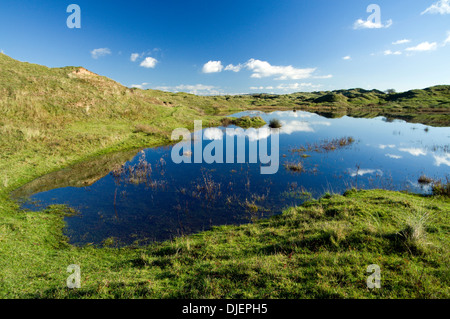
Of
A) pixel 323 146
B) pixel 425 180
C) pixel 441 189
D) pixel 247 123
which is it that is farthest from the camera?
pixel 247 123

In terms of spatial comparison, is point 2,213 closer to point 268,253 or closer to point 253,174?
point 268,253

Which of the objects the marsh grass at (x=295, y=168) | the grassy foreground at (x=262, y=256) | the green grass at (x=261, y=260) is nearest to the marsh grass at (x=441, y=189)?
the grassy foreground at (x=262, y=256)

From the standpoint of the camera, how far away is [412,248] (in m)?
6.91

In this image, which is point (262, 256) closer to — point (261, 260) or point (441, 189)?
point (261, 260)

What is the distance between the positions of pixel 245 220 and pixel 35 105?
3882cm

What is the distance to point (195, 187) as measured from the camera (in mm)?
17016

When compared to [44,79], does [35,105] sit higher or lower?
lower

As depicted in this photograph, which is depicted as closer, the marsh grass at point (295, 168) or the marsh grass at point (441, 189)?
the marsh grass at point (441, 189)

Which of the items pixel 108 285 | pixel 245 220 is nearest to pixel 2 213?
pixel 108 285

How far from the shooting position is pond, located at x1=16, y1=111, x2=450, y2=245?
39.5 ft

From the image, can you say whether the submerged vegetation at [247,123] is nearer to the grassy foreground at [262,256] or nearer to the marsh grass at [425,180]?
→ the marsh grass at [425,180]

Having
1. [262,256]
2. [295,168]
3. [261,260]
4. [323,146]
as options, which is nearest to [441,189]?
[295,168]

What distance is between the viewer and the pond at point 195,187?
1203 cm

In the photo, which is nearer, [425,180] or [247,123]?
[425,180]
